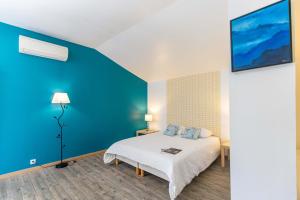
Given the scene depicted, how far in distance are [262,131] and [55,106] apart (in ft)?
12.0

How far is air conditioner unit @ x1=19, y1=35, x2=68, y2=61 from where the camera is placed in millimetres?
2895

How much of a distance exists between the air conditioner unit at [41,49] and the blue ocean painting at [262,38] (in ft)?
10.8

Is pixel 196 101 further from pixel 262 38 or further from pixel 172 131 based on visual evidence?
→ pixel 262 38

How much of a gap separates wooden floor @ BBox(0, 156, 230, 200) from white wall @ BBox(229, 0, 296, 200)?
3.84 feet

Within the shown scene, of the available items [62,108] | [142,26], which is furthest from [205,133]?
[62,108]

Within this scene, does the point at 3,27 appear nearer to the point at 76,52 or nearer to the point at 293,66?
the point at 76,52

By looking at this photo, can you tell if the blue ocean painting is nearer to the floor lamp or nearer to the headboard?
the headboard

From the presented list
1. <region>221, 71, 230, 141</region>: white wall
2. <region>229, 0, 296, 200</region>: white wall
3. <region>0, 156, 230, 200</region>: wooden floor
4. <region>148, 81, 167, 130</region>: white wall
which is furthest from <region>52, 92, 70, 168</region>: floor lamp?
<region>221, 71, 230, 141</region>: white wall

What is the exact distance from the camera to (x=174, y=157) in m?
2.42

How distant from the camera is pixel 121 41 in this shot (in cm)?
359

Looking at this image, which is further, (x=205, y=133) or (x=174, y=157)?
(x=205, y=133)

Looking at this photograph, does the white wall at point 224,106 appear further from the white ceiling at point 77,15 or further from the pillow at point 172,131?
the white ceiling at point 77,15

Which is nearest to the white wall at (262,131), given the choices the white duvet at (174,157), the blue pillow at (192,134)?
the white duvet at (174,157)

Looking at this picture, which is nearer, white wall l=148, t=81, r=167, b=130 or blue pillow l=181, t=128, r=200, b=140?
blue pillow l=181, t=128, r=200, b=140
